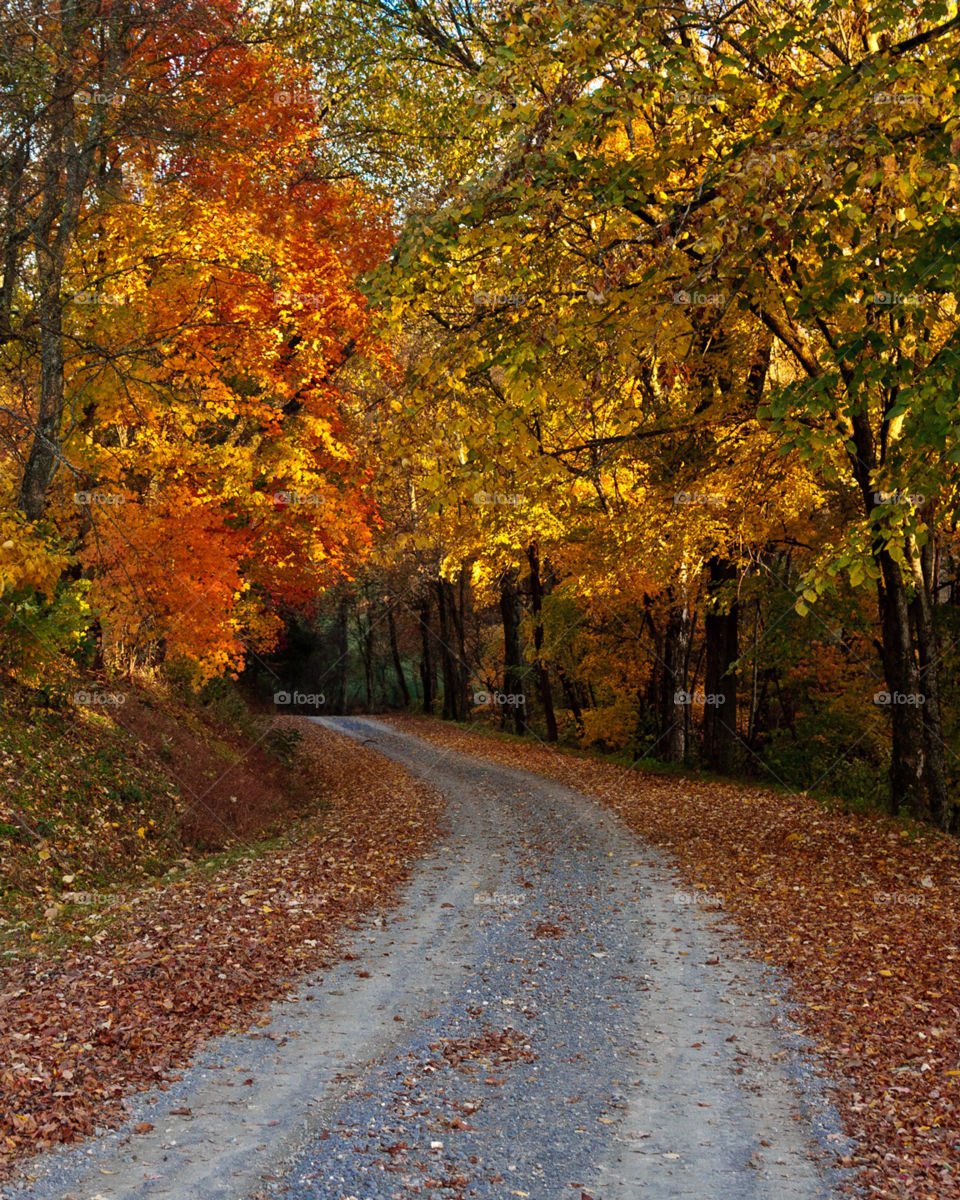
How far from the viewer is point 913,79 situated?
20.6 feet

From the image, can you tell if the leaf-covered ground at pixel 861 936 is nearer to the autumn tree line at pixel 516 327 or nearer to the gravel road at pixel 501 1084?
the gravel road at pixel 501 1084

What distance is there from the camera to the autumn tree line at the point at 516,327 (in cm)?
668

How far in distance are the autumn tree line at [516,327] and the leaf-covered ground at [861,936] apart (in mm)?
2015

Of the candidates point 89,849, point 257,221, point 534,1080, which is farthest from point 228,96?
point 534,1080

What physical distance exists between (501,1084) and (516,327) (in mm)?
5045

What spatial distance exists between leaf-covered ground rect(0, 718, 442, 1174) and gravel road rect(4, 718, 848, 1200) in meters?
0.25

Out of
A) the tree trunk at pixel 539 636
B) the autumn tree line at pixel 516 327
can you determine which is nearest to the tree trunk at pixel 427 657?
the tree trunk at pixel 539 636

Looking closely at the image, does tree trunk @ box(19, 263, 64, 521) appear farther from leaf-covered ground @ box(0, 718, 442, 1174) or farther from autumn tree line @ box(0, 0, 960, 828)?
leaf-covered ground @ box(0, 718, 442, 1174)

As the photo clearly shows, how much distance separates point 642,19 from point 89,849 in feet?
32.9

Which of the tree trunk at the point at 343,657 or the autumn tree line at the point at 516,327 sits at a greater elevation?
the autumn tree line at the point at 516,327

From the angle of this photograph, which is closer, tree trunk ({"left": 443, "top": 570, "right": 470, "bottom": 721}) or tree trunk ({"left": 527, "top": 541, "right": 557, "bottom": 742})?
tree trunk ({"left": 527, "top": 541, "right": 557, "bottom": 742})

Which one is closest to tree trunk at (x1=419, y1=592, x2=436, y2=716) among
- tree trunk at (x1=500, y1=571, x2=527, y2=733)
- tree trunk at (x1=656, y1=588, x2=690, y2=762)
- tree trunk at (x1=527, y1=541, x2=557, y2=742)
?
tree trunk at (x1=500, y1=571, x2=527, y2=733)

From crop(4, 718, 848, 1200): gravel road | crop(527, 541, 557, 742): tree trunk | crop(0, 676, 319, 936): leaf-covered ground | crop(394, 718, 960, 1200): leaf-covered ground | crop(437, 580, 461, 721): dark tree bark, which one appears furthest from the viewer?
crop(437, 580, 461, 721): dark tree bark

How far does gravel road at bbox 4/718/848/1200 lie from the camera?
4.36m
